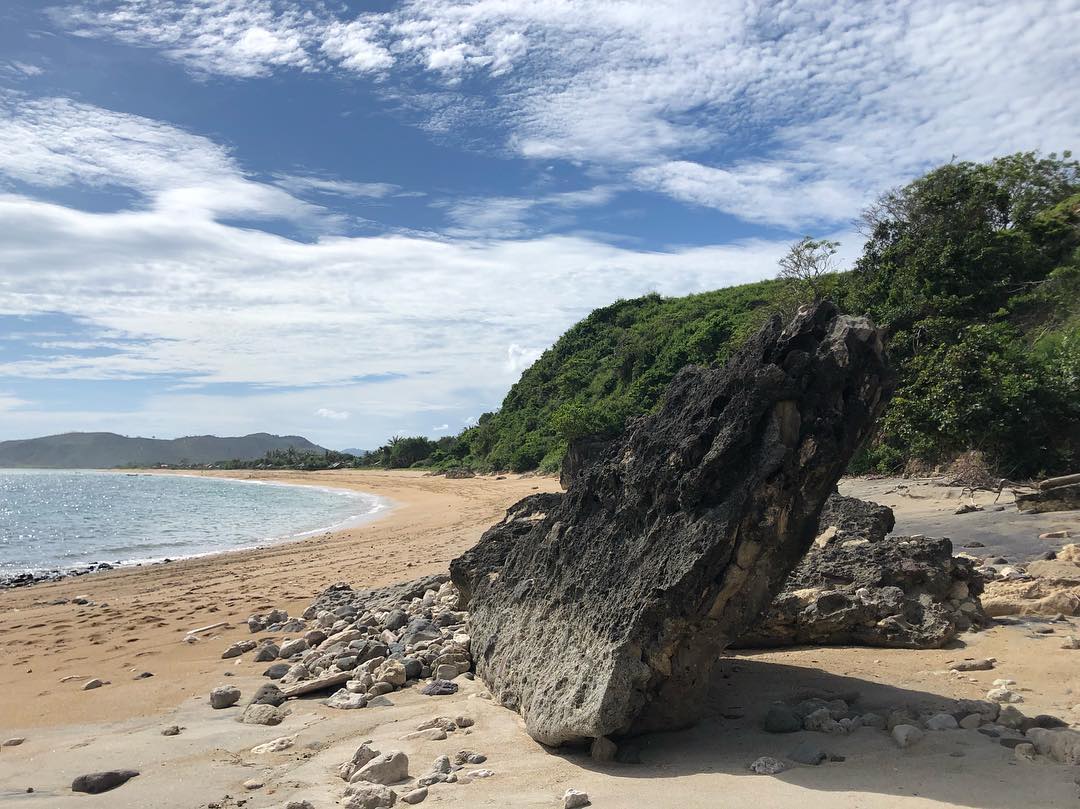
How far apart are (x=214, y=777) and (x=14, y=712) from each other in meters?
3.59

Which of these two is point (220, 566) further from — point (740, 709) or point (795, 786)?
point (795, 786)

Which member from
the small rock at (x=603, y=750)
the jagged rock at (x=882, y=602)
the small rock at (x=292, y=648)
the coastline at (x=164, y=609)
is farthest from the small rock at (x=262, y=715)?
the jagged rock at (x=882, y=602)

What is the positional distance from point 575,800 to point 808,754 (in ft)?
4.45

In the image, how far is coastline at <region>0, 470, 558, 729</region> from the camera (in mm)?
7461

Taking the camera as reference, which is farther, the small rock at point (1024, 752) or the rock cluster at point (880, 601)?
the rock cluster at point (880, 601)

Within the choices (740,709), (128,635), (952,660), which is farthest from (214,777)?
(128,635)

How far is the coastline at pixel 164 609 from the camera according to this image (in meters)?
7.46

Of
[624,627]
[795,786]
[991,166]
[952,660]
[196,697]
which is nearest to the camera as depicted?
[795,786]

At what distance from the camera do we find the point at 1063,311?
1948 centimetres

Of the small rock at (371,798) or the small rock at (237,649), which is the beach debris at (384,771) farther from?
the small rock at (237,649)

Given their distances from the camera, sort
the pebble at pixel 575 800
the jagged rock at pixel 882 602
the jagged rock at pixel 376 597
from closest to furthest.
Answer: the pebble at pixel 575 800 → the jagged rock at pixel 882 602 → the jagged rock at pixel 376 597

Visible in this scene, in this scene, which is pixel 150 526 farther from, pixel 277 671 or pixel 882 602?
pixel 882 602

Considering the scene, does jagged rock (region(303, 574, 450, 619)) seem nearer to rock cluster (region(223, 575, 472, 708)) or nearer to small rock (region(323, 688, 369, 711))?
rock cluster (region(223, 575, 472, 708))

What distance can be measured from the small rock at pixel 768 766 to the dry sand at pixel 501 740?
0.05 meters
